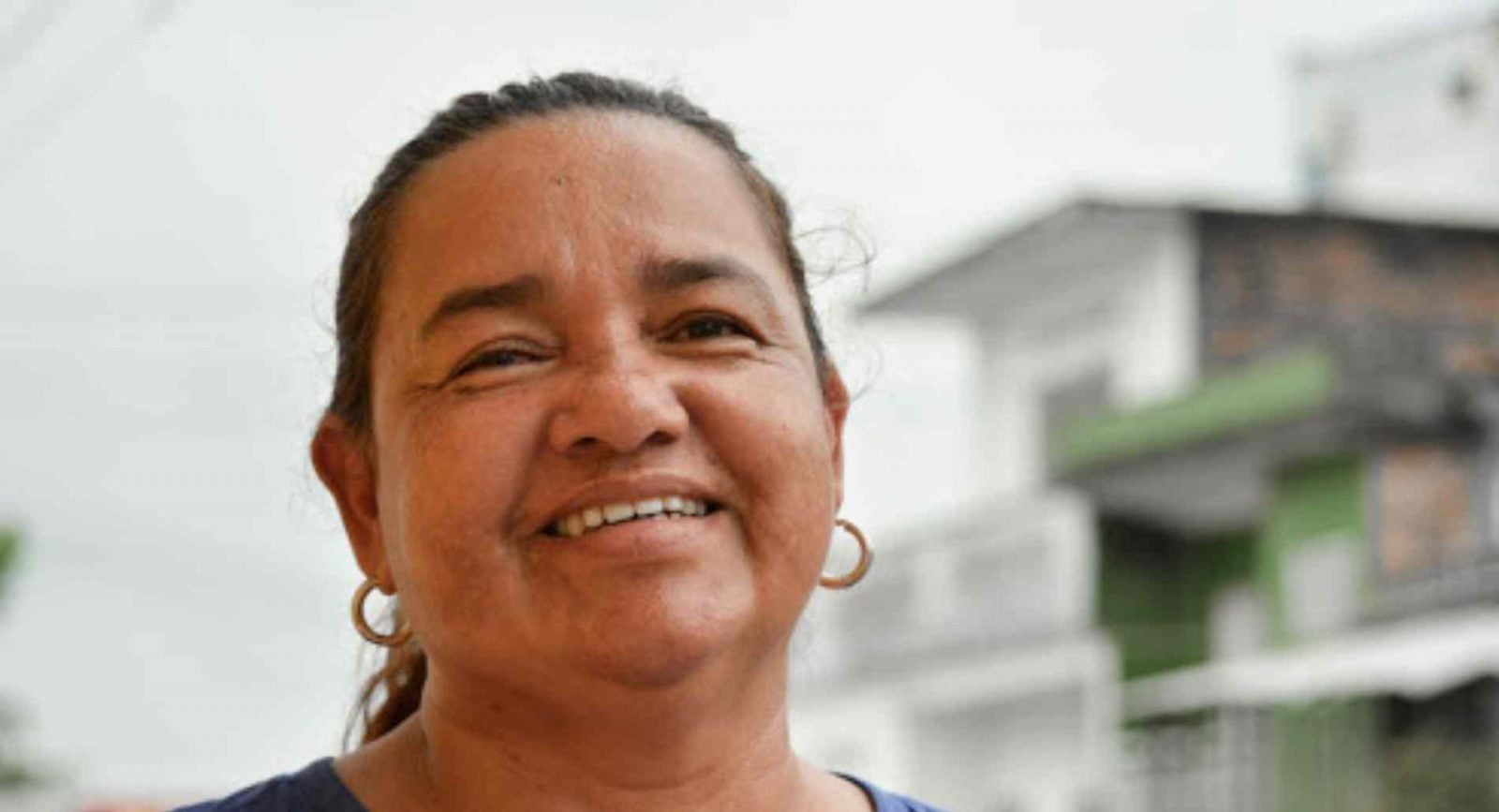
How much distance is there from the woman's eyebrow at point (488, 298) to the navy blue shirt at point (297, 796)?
0.30 metres

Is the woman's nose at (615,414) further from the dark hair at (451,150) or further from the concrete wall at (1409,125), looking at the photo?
the concrete wall at (1409,125)

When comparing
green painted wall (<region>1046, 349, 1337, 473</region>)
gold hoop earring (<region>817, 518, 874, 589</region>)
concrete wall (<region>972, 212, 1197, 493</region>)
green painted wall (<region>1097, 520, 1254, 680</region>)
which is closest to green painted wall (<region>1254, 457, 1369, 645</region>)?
green painted wall (<region>1046, 349, 1337, 473</region>)

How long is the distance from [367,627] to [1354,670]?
19.3 meters

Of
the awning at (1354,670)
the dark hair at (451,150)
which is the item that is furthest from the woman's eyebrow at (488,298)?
the awning at (1354,670)

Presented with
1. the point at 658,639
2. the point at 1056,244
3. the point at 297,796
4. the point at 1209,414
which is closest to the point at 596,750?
the point at 658,639

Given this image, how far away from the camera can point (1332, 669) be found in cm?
2092

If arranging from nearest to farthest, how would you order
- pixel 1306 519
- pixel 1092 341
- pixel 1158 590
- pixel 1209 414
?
1. pixel 1306 519
2. pixel 1209 414
3. pixel 1158 590
4. pixel 1092 341

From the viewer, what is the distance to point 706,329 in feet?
5.80

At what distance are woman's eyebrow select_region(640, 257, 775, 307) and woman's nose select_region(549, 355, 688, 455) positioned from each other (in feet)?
0.23

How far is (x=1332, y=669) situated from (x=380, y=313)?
1967 centimetres

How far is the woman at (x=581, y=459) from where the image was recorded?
5.49ft

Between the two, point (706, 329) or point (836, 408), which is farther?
point (836, 408)

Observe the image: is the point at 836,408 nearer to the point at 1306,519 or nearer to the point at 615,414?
the point at 615,414

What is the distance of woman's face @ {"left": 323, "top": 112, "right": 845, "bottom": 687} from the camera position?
→ 167cm
